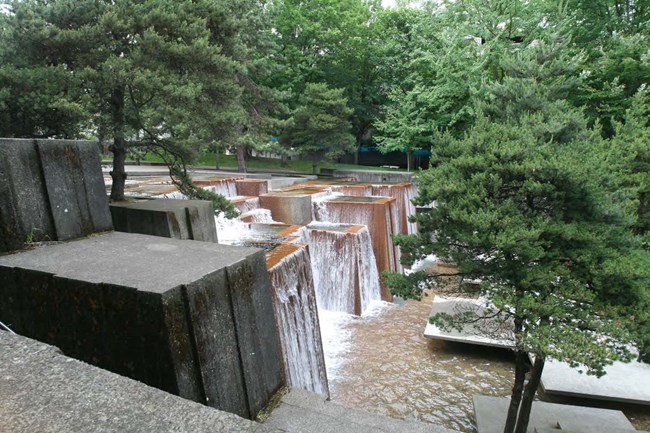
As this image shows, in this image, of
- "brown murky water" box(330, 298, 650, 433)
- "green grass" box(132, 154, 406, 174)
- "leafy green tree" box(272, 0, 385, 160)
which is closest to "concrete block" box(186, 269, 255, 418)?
"brown murky water" box(330, 298, 650, 433)

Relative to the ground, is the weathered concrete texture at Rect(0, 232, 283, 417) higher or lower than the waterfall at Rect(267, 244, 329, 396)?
higher

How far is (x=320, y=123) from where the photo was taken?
22688 millimetres

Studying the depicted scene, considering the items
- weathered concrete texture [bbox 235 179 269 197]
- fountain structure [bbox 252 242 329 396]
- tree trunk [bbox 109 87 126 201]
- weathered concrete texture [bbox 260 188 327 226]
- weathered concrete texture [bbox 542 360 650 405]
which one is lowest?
weathered concrete texture [bbox 542 360 650 405]

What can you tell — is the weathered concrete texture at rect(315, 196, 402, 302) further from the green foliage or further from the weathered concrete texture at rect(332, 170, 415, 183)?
the weathered concrete texture at rect(332, 170, 415, 183)

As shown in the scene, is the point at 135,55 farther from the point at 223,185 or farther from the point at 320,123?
the point at 320,123

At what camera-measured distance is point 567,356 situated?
4215mm

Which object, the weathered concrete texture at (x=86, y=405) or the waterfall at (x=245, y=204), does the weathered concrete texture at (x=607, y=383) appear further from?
the waterfall at (x=245, y=204)

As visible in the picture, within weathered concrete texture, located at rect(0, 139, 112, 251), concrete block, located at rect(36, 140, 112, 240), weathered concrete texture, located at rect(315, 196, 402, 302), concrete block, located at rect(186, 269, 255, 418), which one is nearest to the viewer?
concrete block, located at rect(186, 269, 255, 418)

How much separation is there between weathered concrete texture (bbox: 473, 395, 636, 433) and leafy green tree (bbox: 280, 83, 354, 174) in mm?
18310

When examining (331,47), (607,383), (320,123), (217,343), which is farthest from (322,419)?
(331,47)

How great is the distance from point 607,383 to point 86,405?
8746mm

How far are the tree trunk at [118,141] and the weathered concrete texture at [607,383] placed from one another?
8.45m

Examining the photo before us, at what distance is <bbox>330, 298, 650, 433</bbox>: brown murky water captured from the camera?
7020 millimetres

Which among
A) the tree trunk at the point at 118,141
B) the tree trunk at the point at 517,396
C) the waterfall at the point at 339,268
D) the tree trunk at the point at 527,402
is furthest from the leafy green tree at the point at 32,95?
the tree trunk at the point at 527,402
